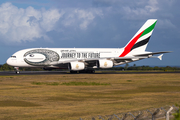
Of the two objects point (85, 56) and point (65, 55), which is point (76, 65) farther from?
point (85, 56)

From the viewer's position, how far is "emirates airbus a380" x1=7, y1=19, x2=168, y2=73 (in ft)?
169

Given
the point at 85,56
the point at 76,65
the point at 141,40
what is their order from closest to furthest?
the point at 76,65, the point at 85,56, the point at 141,40

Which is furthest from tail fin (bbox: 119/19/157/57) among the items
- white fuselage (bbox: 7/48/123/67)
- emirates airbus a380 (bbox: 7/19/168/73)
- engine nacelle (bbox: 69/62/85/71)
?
engine nacelle (bbox: 69/62/85/71)

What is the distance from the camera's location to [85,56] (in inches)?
2169

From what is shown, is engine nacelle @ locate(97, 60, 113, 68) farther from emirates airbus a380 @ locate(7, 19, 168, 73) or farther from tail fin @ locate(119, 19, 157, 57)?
tail fin @ locate(119, 19, 157, 57)

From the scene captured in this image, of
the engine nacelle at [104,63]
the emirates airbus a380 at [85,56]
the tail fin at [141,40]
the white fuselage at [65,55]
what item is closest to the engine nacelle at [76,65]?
the emirates airbus a380 at [85,56]

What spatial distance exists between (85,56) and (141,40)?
13374mm

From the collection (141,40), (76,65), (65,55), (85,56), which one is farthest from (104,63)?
(141,40)

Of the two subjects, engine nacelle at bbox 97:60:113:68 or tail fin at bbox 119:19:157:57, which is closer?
engine nacelle at bbox 97:60:113:68

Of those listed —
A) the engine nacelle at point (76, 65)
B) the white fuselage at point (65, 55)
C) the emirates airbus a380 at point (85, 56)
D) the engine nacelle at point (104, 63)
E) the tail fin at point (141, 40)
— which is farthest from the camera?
the tail fin at point (141, 40)

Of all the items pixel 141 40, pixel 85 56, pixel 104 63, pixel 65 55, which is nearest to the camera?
pixel 104 63

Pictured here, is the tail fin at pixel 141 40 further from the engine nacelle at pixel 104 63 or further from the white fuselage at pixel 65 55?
the engine nacelle at pixel 104 63

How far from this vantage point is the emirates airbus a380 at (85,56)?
169ft

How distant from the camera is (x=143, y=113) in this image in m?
9.01
